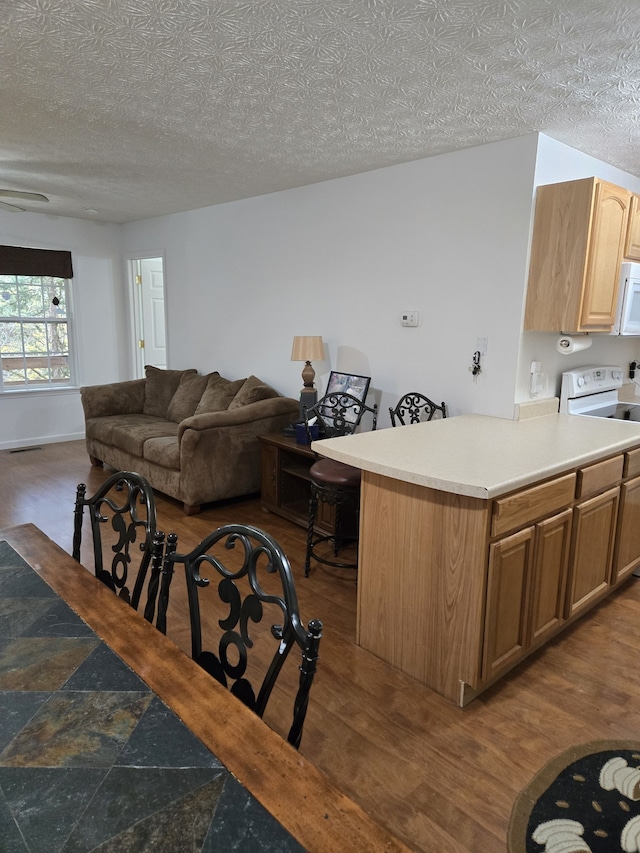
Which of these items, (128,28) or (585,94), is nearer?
(128,28)

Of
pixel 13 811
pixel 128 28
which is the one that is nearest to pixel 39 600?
pixel 13 811

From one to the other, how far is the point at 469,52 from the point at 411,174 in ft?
4.76

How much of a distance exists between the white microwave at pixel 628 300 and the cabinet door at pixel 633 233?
0.27 ft

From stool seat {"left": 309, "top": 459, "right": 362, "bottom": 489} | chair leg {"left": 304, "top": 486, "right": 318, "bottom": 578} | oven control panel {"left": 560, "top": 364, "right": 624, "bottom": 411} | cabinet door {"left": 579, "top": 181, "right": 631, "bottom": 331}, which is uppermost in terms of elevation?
cabinet door {"left": 579, "top": 181, "right": 631, "bottom": 331}

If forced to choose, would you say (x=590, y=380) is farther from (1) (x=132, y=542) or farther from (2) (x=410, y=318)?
(1) (x=132, y=542)

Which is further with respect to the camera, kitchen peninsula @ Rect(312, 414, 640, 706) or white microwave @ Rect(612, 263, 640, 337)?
white microwave @ Rect(612, 263, 640, 337)

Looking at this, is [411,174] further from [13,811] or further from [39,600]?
[13,811]

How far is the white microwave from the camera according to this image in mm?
3025

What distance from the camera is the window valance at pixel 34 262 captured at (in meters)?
5.55

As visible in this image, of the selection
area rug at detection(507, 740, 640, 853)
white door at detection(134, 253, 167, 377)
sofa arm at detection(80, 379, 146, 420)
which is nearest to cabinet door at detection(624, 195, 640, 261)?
area rug at detection(507, 740, 640, 853)

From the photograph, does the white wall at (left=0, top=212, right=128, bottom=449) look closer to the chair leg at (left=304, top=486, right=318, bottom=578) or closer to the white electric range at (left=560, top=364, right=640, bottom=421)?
the chair leg at (left=304, top=486, right=318, bottom=578)

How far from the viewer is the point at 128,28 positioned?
1.87 meters

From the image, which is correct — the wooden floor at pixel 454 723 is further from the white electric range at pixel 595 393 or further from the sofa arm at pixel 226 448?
the sofa arm at pixel 226 448

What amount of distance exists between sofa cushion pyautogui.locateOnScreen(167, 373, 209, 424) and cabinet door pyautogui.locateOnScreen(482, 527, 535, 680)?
355 centimetres
